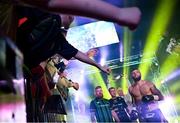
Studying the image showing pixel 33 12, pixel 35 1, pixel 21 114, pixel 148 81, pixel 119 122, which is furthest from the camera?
pixel 148 81

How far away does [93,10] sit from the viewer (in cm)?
56

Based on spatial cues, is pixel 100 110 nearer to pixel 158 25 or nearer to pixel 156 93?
pixel 156 93

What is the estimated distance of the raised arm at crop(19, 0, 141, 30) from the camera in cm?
54

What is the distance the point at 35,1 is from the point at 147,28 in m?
1.02

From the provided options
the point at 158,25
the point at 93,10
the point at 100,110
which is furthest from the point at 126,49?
the point at 93,10

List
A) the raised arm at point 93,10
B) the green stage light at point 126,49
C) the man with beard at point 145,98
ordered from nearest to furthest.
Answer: the raised arm at point 93,10
the man with beard at point 145,98
the green stage light at point 126,49

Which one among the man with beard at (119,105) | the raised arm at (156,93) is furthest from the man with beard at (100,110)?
the raised arm at (156,93)

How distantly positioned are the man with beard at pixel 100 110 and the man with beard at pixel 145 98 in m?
0.14

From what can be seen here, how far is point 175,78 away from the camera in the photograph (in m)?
1.40

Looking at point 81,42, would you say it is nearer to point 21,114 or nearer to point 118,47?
point 118,47

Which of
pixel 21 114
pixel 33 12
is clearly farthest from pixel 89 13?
pixel 33 12

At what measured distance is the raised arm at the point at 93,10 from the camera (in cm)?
54

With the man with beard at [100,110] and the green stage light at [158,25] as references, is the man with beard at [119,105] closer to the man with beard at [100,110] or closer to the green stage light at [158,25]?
the man with beard at [100,110]

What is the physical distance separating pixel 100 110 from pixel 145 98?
0.25m
